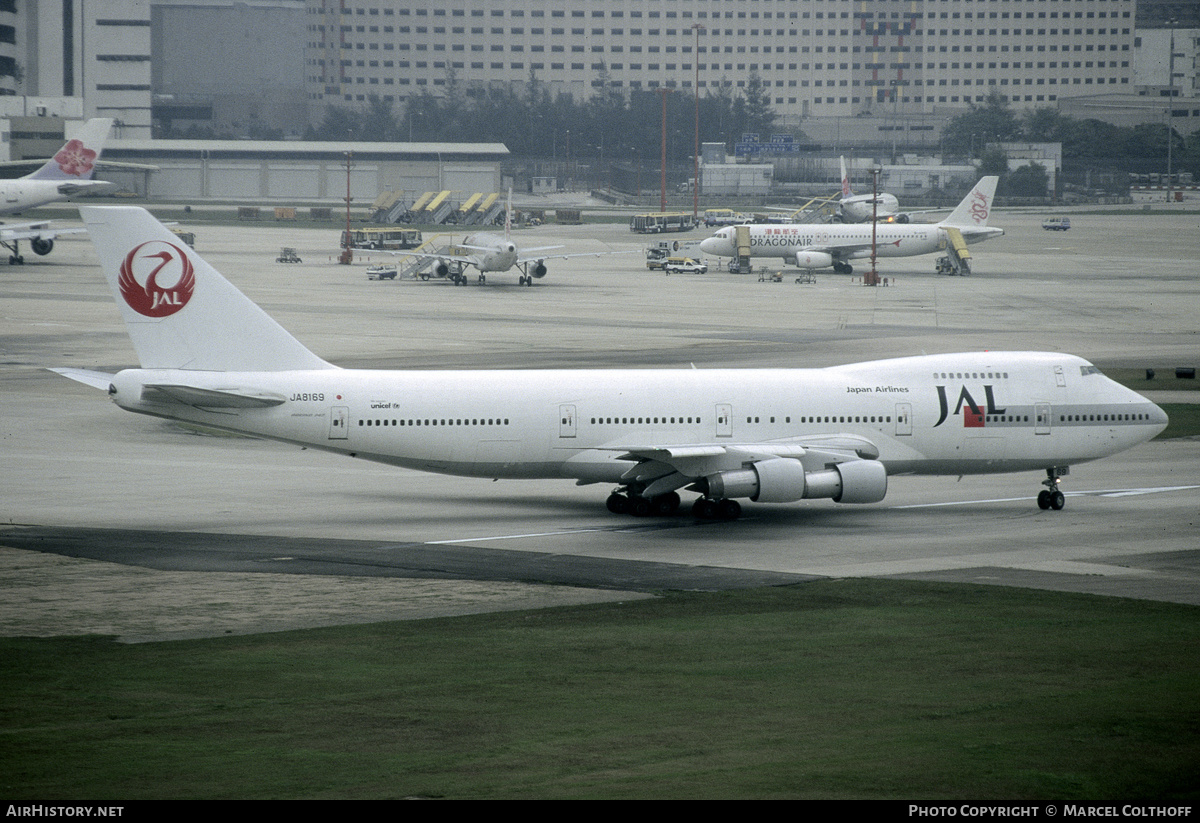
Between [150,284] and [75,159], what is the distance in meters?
118

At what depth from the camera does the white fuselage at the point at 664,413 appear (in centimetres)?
4431

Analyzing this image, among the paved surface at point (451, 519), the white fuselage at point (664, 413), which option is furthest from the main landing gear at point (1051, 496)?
the white fuselage at point (664, 413)

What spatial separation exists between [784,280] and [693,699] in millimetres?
118033

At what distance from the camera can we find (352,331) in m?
93.5

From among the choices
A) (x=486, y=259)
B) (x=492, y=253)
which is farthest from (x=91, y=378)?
(x=486, y=259)

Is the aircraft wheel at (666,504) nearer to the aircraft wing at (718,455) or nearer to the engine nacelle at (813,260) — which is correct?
the aircraft wing at (718,455)

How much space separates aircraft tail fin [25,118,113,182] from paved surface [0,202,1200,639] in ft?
188

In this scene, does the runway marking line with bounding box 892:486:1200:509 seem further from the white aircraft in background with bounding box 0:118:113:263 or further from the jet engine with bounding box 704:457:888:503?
the white aircraft in background with bounding box 0:118:113:263

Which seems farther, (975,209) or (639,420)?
(975,209)

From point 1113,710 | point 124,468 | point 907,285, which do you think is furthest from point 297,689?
point 907,285

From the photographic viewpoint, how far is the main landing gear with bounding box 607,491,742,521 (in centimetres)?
4522

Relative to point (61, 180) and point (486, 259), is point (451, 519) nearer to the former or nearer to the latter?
point (486, 259)

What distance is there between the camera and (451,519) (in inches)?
1789

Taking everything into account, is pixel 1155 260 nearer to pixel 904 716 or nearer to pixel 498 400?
pixel 498 400
